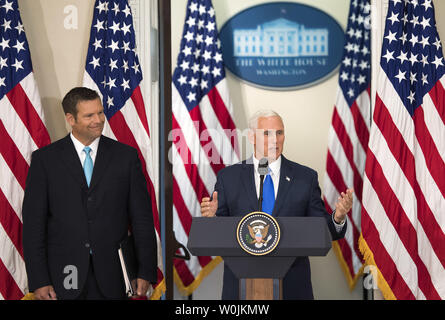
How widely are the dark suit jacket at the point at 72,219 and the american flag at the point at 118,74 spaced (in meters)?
0.93

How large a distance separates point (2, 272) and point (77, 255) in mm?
1002

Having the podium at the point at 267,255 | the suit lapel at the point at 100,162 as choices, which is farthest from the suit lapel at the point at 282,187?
the suit lapel at the point at 100,162

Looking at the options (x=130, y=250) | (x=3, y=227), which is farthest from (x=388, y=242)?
(x=3, y=227)

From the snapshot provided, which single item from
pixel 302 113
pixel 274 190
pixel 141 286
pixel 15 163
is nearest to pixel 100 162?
pixel 141 286

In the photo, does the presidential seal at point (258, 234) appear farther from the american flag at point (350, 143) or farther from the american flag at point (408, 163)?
the american flag at point (350, 143)

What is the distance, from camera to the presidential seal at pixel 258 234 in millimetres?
2041

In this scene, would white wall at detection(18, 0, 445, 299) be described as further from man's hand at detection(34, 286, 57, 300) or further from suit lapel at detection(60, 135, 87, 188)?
man's hand at detection(34, 286, 57, 300)

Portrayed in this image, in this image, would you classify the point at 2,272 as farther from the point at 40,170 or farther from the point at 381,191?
the point at 381,191

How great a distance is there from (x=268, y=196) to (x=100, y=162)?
82 centimetres

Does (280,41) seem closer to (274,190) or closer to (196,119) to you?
(196,119)

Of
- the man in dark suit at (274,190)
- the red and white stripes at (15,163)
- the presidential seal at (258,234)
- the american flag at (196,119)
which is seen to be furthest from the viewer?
the american flag at (196,119)

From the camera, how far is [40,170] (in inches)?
114

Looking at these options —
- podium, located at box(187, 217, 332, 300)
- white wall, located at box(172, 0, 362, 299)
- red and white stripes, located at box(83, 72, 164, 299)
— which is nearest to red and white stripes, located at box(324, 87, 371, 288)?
white wall, located at box(172, 0, 362, 299)

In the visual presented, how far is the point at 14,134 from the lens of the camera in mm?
3707
